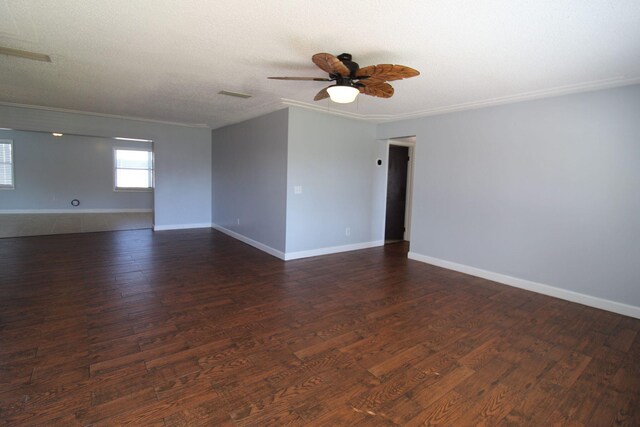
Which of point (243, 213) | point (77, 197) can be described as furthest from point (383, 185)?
point (77, 197)

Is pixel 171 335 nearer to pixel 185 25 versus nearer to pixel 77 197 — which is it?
pixel 185 25

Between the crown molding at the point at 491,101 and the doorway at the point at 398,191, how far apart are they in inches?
44.0

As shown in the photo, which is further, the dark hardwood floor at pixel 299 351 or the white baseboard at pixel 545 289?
the white baseboard at pixel 545 289

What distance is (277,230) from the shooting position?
5.22 m

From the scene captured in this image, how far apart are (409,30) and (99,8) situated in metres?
2.13

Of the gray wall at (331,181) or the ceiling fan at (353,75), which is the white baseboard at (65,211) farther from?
the ceiling fan at (353,75)

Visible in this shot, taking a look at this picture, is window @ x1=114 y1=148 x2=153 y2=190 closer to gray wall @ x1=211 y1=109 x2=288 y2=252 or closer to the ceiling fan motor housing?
gray wall @ x1=211 y1=109 x2=288 y2=252

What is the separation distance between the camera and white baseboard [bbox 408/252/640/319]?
3354 millimetres

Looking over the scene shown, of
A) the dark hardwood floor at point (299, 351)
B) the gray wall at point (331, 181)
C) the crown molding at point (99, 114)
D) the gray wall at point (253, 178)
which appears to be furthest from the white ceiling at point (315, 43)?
the dark hardwood floor at point (299, 351)

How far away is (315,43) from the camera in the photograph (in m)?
2.58

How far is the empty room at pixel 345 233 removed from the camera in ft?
6.63

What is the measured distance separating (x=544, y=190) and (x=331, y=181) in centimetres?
295

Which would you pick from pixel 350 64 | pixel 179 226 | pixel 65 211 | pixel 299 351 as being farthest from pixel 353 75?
pixel 65 211

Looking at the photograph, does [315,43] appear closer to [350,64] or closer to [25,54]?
[350,64]
